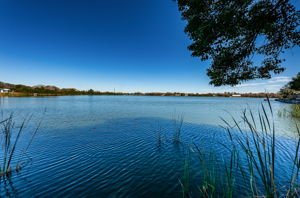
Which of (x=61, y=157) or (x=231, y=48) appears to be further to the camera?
(x=61, y=157)

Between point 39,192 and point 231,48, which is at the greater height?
point 231,48

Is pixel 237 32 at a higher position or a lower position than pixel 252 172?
higher

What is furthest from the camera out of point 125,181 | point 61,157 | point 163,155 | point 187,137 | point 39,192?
point 187,137

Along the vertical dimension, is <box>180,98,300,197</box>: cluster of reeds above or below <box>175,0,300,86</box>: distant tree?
below

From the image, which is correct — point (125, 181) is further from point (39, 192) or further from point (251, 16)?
point (251, 16)

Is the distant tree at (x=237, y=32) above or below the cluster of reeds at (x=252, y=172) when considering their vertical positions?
above

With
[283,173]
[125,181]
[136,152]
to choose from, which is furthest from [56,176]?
[283,173]

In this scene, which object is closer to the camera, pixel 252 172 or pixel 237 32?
pixel 252 172

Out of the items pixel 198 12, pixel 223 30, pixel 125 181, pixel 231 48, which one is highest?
pixel 198 12

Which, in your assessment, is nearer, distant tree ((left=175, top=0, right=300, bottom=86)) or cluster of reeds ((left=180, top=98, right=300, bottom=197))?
cluster of reeds ((left=180, top=98, right=300, bottom=197))

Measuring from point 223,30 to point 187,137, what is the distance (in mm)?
7822

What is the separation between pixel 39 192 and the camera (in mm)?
4504

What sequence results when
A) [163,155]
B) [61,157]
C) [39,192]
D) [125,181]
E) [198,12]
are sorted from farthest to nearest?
[163,155] → [61,157] → [198,12] → [125,181] → [39,192]

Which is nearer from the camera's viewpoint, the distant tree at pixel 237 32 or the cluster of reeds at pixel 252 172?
the cluster of reeds at pixel 252 172
